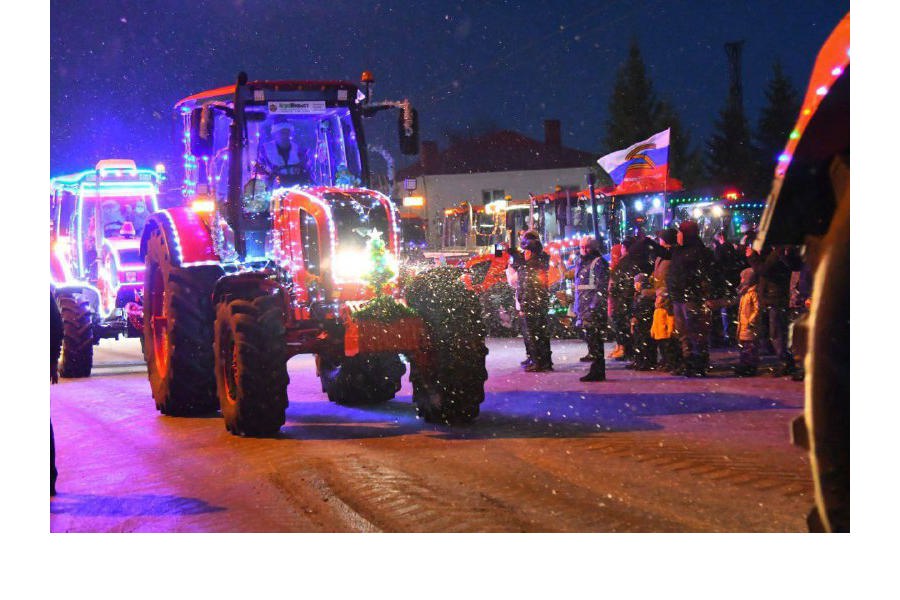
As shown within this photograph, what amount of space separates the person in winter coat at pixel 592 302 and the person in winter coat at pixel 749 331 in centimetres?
133

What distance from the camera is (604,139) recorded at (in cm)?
2719

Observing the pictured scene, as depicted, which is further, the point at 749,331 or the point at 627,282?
the point at 627,282

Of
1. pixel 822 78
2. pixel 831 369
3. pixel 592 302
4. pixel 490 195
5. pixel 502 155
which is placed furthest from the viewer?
pixel 490 195

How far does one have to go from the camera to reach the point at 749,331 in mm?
10688

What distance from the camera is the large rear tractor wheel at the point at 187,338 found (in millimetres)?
9156

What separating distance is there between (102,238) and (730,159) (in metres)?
17.2

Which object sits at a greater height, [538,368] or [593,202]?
[593,202]

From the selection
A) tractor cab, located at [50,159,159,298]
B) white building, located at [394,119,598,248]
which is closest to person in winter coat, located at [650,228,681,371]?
tractor cab, located at [50,159,159,298]

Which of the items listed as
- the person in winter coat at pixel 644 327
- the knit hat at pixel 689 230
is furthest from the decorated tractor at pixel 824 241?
the person in winter coat at pixel 644 327

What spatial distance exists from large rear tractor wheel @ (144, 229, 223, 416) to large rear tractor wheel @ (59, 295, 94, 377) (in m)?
3.44

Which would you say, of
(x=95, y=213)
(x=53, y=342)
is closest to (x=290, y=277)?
(x=53, y=342)

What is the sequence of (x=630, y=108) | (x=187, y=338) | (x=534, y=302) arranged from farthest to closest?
(x=630, y=108) → (x=534, y=302) → (x=187, y=338)

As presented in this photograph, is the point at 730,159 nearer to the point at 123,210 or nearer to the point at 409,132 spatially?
the point at 123,210

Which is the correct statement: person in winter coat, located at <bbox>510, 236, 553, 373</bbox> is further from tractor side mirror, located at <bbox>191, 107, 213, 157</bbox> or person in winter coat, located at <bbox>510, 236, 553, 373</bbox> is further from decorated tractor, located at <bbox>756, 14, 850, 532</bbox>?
decorated tractor, located at <bbox>756, 14, 850, 532</bbox>
